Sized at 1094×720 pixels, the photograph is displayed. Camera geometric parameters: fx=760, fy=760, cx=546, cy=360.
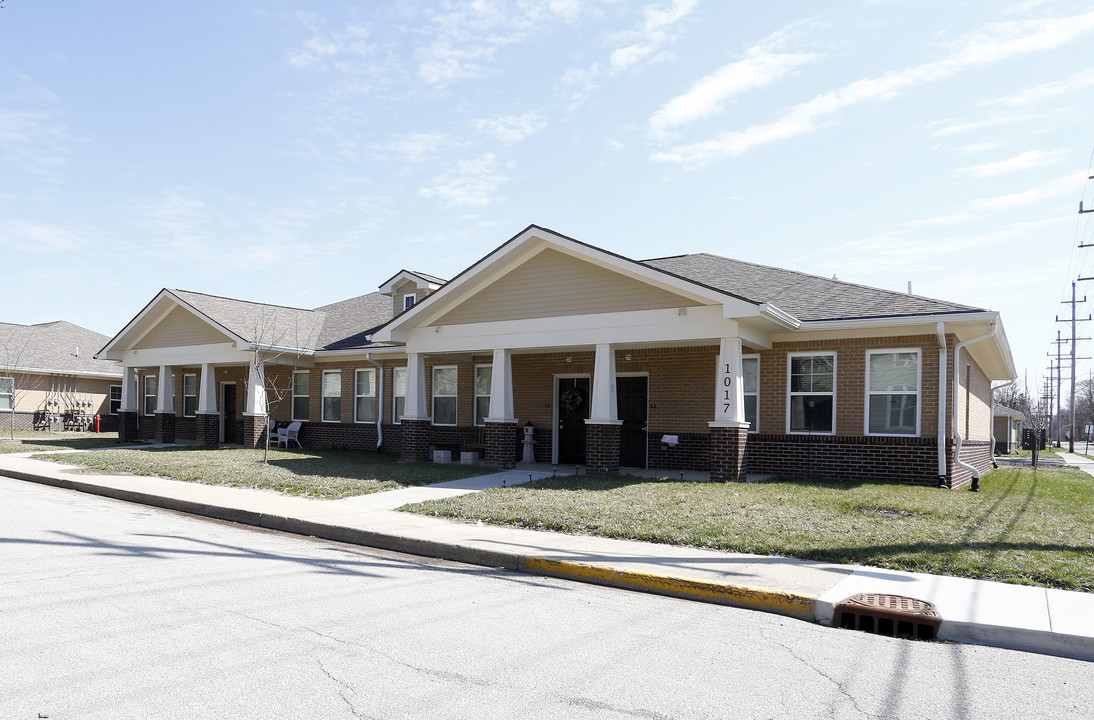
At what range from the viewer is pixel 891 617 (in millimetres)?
6121

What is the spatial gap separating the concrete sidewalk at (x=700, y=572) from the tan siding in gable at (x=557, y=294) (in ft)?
19.6

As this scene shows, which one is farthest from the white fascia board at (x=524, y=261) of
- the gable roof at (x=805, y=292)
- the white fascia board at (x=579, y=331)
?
the gable roof at (x=805, y=292)

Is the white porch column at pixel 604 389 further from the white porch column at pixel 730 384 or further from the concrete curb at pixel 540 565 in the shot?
the concrete curb at pixel 540 565

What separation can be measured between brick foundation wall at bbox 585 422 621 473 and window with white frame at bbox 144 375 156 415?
21839mm

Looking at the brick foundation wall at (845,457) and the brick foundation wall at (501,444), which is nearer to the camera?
the brick foundation wall at (845,457)

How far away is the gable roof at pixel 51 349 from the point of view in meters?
36.1

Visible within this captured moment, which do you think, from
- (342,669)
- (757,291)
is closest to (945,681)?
(342,669)

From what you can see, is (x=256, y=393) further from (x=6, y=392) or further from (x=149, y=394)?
(x=6, y=392)

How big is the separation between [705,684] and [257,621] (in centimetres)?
328

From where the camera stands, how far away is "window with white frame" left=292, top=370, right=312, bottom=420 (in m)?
24.4

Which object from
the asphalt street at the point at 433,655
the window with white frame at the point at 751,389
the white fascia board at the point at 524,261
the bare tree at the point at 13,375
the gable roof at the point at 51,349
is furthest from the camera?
the gable roof at the point at 51,349

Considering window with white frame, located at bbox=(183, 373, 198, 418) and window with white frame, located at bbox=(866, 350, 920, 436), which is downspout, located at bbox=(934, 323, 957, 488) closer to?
window with white frame, located at bbox=(866, 350, 920, 436)

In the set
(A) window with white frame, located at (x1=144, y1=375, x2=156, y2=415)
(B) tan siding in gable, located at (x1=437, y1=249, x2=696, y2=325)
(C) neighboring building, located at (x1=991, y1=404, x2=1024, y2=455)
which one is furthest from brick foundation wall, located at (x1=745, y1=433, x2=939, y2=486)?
(C) neighboring building, located at (x1=991, y1=404, x2=1024, y2=455)

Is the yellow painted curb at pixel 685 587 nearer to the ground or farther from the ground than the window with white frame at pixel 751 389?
nearer to the ground
